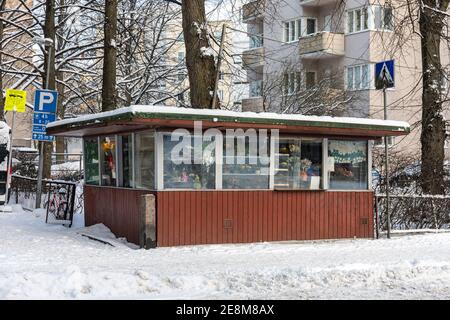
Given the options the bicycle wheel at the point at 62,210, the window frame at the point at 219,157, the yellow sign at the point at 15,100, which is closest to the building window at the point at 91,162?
the window frame at the point at 219,157

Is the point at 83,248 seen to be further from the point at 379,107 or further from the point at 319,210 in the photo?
the point at 379,107

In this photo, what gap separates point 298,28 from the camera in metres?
41.1

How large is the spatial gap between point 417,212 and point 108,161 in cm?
721

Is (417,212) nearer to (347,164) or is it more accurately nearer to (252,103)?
(347,164)

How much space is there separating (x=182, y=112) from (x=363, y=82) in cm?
2567

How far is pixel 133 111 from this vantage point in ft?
36.1

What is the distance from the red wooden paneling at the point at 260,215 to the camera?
12336 mm

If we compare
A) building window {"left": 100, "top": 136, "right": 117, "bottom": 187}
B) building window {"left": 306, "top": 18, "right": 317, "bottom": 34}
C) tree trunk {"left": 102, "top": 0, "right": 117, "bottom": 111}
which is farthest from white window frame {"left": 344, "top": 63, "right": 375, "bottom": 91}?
building window {"left": 100, "top": 136, "right": 117, "bottom": 187}

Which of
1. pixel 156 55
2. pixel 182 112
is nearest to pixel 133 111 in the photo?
pixel 182 112

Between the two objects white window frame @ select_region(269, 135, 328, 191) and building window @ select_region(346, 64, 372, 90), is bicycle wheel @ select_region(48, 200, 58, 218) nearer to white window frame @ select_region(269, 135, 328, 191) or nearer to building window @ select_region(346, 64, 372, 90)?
white window frame @ select_region(269, 135, 328, 191)

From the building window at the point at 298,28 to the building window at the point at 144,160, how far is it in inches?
1111

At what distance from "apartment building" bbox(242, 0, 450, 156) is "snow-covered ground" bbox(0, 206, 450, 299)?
18.6 metres

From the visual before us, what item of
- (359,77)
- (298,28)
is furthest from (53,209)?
(298,28)
